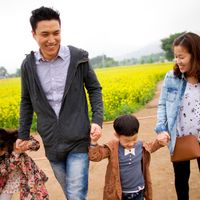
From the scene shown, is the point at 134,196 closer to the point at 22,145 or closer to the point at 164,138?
the point at 164,138

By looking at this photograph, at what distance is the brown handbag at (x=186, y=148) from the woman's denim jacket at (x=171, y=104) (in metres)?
0.04

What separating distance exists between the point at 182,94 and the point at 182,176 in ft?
2.51

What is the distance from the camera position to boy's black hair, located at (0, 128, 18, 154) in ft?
10.5

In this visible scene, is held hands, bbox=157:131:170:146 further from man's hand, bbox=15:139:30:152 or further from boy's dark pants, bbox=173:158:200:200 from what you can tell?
man's hand, bbox=15:139:30:152

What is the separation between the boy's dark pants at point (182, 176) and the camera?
11.3 ft

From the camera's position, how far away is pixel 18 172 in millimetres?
3346

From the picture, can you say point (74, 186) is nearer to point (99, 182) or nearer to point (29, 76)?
point (29, 76)

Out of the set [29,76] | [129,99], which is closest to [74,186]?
[29,76]

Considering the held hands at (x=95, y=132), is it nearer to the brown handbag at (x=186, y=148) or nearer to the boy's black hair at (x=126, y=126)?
the boy's black hair at (x=126, y=126)

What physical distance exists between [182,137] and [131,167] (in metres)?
0.46

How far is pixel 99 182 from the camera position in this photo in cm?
518

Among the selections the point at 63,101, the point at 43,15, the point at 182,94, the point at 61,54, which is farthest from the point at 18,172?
the point at 182,94

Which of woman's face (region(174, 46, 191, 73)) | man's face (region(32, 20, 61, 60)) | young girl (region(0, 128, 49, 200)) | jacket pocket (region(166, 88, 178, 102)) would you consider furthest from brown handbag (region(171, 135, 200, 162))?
man's face (region(32, 20, 61, 60))

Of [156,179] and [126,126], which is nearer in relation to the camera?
[126,126]
